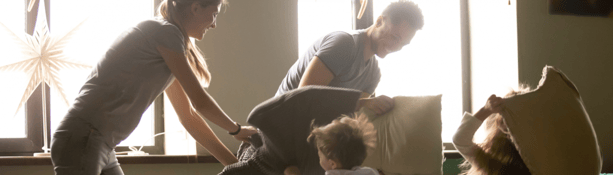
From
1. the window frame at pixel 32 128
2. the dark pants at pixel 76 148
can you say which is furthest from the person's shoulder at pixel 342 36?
the window frame at pixel 32 128

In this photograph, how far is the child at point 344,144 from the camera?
0.93m

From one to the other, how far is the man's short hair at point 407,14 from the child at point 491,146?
300 mm

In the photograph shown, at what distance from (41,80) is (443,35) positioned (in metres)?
2.10

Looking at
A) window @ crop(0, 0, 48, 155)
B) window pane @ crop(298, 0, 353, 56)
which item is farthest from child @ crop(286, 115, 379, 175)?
window @ crop(0, 0, 48, 155)

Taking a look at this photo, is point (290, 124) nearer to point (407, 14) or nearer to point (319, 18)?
point (407, 14)

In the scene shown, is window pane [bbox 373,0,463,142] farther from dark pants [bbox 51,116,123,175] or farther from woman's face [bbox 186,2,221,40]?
dark pants [bbox 51,116,123,175]

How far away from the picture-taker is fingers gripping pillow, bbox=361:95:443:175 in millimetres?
1134

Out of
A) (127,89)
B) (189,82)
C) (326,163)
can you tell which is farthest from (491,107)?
(127,89)

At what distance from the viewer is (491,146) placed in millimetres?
1223

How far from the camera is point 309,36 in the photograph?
7.76ft

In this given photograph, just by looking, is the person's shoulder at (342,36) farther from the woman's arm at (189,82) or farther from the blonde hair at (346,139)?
the woman's arm at (189,82)

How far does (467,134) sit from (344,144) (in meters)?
0.42

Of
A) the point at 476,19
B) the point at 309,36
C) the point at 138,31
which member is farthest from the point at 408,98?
the point at 476,19

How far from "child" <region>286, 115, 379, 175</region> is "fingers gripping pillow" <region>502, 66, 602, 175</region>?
407 millimetres
